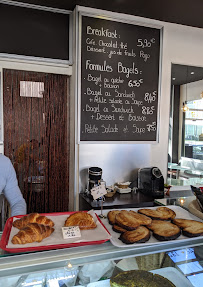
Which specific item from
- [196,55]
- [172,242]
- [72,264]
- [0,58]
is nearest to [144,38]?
[196,55]

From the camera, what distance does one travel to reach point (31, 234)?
967 millimetres

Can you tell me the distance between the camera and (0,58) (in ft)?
8.13

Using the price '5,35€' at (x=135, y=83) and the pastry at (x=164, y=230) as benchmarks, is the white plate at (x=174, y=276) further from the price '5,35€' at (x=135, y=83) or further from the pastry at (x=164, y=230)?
the price '5,35€' at (x=135, y=83)

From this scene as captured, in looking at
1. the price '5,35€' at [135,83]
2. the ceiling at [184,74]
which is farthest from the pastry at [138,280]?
the ceiling at [184,74]

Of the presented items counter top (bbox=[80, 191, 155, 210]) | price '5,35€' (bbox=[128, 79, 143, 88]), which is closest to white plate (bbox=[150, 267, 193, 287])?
counter top (bbox=[80, 191, 155, 210])

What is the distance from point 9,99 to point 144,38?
1.67 meters

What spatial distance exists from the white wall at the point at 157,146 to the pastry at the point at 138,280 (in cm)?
183

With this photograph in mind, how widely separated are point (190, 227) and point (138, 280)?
35 centimetres

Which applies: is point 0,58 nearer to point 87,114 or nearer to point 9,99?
point 9,99

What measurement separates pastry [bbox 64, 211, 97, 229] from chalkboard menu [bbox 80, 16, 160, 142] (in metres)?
1.56

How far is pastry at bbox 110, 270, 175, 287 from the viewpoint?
36.5 inches

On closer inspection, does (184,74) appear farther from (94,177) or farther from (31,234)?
(31,234)

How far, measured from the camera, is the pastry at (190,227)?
1082 millimetres

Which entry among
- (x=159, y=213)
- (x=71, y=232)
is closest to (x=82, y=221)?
(x=71, y=232)
